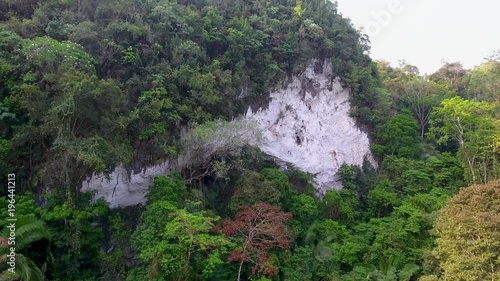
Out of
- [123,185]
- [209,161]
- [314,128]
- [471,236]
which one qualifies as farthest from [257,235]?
[314,128]

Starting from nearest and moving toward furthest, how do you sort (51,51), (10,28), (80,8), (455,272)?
1. (455,272)
2. (51,51)
3. (10,28)
4. (80,8)

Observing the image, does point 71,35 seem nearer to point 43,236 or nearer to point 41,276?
point 43,236

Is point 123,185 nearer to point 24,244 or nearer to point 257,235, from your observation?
point 24,244

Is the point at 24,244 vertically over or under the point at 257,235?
under

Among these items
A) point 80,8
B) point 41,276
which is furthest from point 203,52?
point 41,276

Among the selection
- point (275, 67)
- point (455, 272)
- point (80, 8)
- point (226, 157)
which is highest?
point (275, 67)

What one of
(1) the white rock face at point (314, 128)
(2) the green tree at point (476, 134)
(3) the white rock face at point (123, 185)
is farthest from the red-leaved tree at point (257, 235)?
(2) the green tree at point (476, 134)
